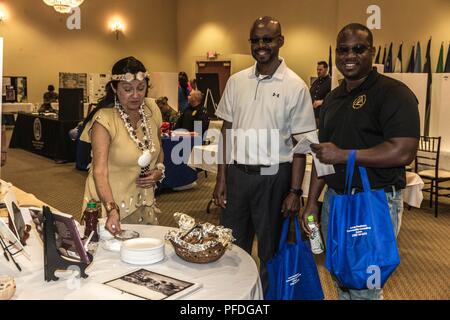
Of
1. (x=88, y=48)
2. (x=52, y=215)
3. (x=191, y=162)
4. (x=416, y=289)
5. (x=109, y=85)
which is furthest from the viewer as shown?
(x=88, y=48)

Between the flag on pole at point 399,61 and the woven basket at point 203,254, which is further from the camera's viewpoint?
the flag on pole at point 399,61

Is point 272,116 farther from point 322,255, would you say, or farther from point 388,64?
point 388,64

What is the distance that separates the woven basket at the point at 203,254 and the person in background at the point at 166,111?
18.7ft

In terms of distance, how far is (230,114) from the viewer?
276 cm

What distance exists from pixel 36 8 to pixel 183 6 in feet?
14.2

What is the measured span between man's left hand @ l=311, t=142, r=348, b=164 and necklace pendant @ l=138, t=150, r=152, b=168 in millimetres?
827

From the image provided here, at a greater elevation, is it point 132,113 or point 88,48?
point 88,48

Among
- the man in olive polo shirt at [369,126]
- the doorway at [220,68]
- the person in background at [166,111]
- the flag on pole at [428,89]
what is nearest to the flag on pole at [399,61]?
the flag on pole at [428,89]

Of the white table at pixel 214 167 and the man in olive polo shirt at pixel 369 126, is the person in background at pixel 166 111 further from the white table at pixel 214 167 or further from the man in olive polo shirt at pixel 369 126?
the man in olive polo shirt at pixel 369 126

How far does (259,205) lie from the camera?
2.61 metres

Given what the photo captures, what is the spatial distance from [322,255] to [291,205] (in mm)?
1736

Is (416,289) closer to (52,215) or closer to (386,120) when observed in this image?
(386,120)

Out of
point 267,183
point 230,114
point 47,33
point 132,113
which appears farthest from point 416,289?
point 47,33

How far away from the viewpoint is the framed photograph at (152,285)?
149 centimetres
